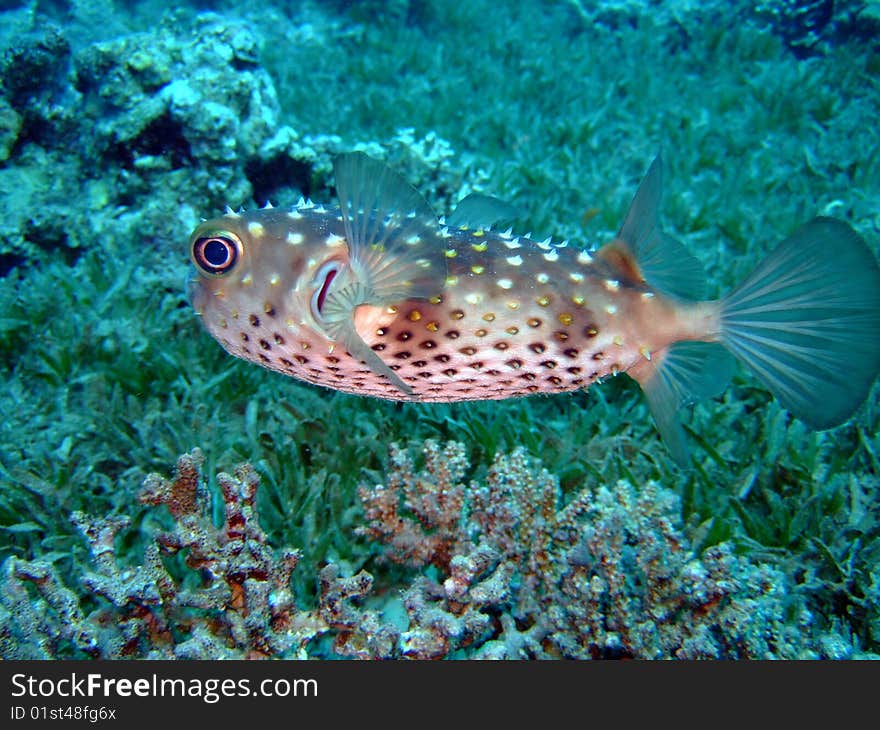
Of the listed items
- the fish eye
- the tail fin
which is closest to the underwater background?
the tail fin

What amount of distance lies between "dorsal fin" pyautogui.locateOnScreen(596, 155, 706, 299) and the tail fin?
0.58ft

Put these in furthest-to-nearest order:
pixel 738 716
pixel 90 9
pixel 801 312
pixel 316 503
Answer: pixel 90 9 < pixel 316 503 < pixel 801 312 < pixel 738 716

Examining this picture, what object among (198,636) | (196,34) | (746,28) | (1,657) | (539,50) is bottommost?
(1,657)

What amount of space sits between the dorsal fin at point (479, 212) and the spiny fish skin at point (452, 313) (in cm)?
56

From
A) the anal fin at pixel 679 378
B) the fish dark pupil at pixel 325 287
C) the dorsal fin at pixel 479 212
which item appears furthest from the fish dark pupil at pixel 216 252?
the anal fin at pixel 679 378

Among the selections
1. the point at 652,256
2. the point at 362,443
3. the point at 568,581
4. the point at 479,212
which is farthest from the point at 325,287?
the point at 362,443

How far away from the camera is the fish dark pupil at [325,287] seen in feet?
7.14

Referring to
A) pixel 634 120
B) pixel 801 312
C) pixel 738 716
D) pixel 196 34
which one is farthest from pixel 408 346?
pixel 634 120

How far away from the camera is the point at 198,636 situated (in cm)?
226

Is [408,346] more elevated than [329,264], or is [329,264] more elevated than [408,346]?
[329,264]

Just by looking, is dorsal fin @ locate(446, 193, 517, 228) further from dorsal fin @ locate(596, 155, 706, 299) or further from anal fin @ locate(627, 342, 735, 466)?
anal fin @ locate(627, 342, 735, 466)

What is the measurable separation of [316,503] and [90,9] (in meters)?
11.7

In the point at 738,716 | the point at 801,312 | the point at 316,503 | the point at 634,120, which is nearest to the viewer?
the point at 738,716

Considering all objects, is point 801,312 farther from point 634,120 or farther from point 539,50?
point 539,50
